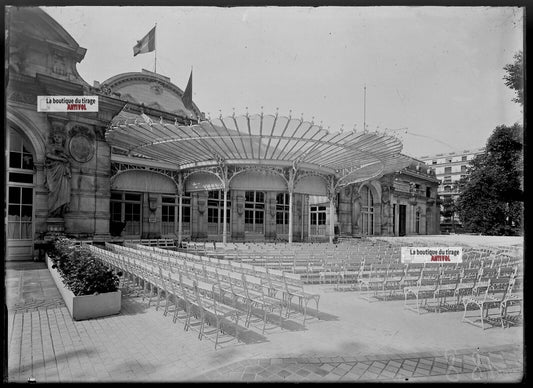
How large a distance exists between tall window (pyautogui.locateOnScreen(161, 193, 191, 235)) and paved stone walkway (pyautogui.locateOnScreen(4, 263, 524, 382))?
1425 centimetres

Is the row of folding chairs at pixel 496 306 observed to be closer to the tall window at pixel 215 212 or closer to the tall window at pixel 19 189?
the tall window at pixel 19 189

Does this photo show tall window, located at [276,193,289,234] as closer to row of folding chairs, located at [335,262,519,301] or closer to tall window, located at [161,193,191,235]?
tall window, located at [161,193,191,235]

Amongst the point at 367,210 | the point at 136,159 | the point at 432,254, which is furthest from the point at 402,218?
the point at 432,254

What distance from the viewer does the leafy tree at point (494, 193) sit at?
25.5 meters

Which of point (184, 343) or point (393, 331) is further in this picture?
point (393, 331)

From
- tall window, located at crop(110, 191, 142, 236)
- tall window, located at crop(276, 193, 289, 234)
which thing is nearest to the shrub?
tall window, located at crop(110, 191, 142, 236)

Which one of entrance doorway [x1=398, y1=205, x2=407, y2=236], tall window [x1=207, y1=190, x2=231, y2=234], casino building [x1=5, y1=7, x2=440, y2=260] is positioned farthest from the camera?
entrance doorway [x1=398, y1=205, x2=407, y2=236]

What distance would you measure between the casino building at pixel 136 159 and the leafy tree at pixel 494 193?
12.7m

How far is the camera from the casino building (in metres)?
12.5

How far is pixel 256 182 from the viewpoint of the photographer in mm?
16422

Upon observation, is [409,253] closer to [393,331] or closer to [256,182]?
[393,331]

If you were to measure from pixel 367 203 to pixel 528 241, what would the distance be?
27549 millimetres

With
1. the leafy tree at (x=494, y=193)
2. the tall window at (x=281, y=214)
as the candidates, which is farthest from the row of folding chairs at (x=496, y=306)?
the leafy tree at (x=494, y=193)
